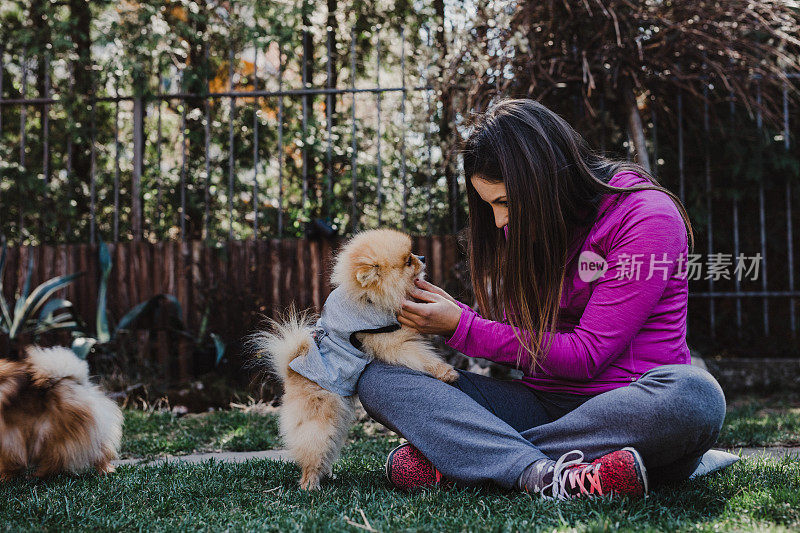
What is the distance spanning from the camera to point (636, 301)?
1912 millimetres

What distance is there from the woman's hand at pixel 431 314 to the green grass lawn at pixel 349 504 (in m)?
0.52

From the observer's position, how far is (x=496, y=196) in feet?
7.02

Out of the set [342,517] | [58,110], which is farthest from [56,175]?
[342,517]

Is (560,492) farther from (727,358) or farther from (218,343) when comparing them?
(727,358)

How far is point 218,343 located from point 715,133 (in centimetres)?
427

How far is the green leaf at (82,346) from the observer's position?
441 cm

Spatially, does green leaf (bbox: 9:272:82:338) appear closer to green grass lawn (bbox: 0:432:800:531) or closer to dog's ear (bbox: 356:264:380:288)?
green grass lawn (bbox: 0:432:800:531)

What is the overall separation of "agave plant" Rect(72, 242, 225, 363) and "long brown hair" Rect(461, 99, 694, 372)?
3.00 metres

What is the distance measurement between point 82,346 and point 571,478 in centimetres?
381

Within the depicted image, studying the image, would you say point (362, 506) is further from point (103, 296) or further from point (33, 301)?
point (33, 301)

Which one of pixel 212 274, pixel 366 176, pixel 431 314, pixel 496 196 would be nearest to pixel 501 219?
pixel 496 196

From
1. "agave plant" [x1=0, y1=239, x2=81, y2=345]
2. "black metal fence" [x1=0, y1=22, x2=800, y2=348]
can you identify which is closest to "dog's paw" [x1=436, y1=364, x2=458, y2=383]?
"black metal fence" [x1=0, y1=22, x2=800, y2=348]

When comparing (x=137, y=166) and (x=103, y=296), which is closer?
(x=103, y=296)

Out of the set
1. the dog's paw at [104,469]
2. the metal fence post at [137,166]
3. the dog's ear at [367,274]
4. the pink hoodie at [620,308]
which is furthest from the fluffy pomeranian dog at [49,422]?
the metal fence post at [137,166]
